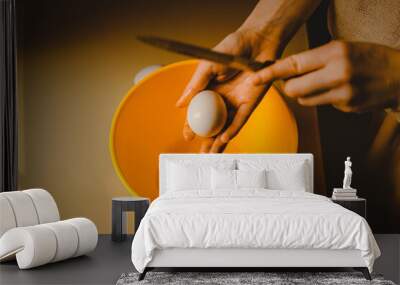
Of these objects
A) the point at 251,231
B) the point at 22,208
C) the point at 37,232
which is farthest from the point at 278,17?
the point at 37,232

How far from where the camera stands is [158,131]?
6855mm

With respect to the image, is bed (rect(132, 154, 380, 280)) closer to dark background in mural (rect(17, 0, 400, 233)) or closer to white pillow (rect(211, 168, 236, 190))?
white pillow (rect(211, 168, 236, 190))

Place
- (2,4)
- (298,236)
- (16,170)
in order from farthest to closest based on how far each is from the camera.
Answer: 1. (16,170)
2. (2,4)
3. (298,236)

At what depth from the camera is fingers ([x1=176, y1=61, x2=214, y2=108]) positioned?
6.79 meters

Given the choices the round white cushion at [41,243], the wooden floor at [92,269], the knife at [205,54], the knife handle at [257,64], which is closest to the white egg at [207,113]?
the knife at [205,54]

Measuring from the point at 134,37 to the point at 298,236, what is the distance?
3344 millimetres

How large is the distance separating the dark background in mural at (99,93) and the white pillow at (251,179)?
1035 mm

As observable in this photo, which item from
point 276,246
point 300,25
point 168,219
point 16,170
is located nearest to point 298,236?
point 276,246

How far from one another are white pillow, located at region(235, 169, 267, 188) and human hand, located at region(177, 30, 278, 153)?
693 millimetres

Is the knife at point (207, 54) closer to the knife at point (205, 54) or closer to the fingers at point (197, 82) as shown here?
the knife at point (205, 54)

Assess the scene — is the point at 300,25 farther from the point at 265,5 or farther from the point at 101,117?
the point at 101,117

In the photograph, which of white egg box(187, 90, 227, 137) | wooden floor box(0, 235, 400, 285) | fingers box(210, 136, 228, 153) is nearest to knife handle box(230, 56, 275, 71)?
white egg box(187, 90, 227, 137)

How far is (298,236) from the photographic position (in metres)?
4.52

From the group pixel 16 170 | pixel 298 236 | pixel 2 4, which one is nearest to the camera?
pixel 298 236
